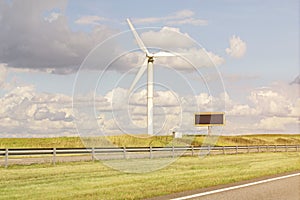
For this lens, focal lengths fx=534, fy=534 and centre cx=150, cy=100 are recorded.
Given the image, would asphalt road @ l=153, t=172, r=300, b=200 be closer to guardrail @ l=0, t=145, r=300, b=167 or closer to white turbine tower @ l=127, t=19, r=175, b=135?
white turbine tower @ l=127, t=19, r=175, b=135

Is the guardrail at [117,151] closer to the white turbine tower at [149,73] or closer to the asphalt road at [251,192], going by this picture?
the white turbine tower at [149,73]

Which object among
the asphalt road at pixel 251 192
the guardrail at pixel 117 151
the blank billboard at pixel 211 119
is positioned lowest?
the asphalt road at pixel 251 192

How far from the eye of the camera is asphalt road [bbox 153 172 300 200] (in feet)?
45.9

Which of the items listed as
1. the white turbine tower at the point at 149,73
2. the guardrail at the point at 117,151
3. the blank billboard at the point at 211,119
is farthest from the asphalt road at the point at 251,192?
the blank billboard at the point at 211,119

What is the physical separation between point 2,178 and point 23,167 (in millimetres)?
6693

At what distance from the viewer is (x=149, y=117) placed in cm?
3594

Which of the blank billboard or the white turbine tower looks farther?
the blank billboard

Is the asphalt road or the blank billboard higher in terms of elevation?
the blank billboard

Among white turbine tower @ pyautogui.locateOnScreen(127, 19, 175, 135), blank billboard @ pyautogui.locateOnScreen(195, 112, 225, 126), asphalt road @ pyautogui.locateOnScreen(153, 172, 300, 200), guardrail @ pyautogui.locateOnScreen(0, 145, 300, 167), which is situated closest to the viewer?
asphalt road @ pyautogui.locateOnScreen(153, 172, 300, 200)

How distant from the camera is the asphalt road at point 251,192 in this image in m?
14.0

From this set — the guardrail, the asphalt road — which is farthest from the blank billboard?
the asphalt road

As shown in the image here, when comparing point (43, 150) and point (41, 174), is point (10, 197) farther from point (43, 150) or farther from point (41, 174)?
point (43, 150)

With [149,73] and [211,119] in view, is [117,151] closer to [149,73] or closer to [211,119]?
[149,73]

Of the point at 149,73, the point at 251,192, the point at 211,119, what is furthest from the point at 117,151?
the point at 211,119
